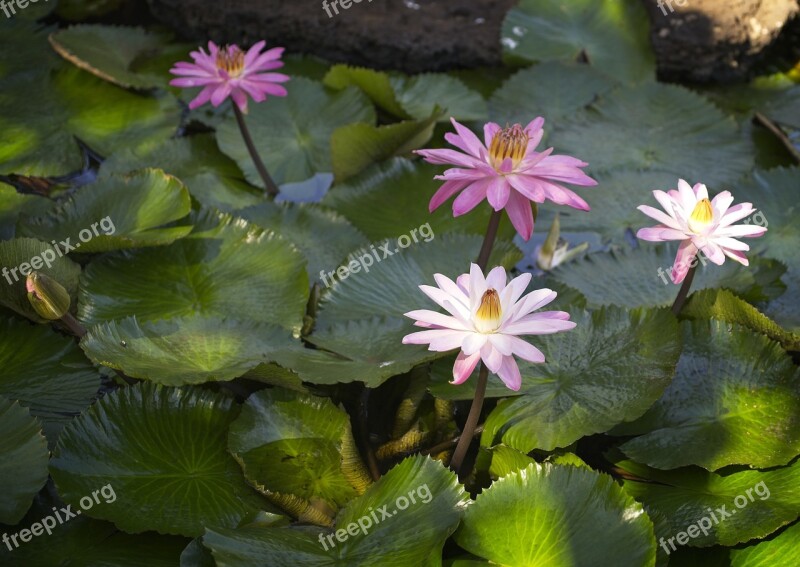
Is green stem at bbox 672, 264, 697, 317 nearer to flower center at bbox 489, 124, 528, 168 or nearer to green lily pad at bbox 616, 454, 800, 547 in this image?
green lily pad at bbox 616, 454, 800, 547

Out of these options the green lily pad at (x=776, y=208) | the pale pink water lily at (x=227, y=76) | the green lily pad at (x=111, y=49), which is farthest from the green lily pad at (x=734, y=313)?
the green lily pad at (x=111, y=49)

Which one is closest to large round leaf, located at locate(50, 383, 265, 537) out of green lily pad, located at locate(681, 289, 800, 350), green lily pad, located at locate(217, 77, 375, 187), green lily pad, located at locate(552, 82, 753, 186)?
green lily pad, located at locate(217, 77, 375, 187)

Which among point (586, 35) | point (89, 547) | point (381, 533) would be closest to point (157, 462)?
point (89, 547)

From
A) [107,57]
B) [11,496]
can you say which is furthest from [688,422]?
[107,57]

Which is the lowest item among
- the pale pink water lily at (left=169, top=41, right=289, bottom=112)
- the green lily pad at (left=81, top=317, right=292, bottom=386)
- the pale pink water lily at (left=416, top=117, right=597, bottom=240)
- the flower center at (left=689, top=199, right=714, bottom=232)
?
the green lily pad at (left=81, top=317, right=292, bottom=386)

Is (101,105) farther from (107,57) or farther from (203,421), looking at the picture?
(203,421)

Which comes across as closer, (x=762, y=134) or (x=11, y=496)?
(x=11, y=496)

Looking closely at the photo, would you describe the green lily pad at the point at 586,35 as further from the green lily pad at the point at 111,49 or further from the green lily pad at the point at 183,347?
the green lily pad at the point at 183,347
